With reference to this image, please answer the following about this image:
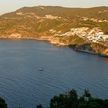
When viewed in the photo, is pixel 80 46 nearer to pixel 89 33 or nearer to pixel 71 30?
pixel 89 33

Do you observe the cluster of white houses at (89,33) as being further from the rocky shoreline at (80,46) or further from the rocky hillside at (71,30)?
the rocky shoreline at (80,46)

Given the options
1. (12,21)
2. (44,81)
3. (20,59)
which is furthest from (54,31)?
(44,81)

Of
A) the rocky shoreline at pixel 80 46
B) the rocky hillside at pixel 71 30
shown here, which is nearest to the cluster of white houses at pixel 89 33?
the rocky hillside at pixel 71 30

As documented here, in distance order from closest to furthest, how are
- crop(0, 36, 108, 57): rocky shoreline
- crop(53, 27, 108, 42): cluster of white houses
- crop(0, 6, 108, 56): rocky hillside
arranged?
crop(0, 36, 108, 57): rocky shoreline
crop(0, 6, 108, 56): rocky hillside
crop(53, 27, 108, 42): cluster of white houses

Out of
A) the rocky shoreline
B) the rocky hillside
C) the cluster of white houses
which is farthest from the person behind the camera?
the cluster of white houses

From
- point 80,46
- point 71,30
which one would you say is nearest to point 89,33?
point 71,30

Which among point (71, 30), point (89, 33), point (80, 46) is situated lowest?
point (80, 46)

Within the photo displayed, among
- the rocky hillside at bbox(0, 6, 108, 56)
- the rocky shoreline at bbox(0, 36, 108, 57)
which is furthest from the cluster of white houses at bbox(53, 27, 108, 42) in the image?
the rocky shoreline at bbox(0, 36, 108, 57)

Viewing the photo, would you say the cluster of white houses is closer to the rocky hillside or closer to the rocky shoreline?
the rocky hillside

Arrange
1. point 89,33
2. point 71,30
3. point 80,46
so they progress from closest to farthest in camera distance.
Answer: point 80,46, point 89,33, point 71,30
